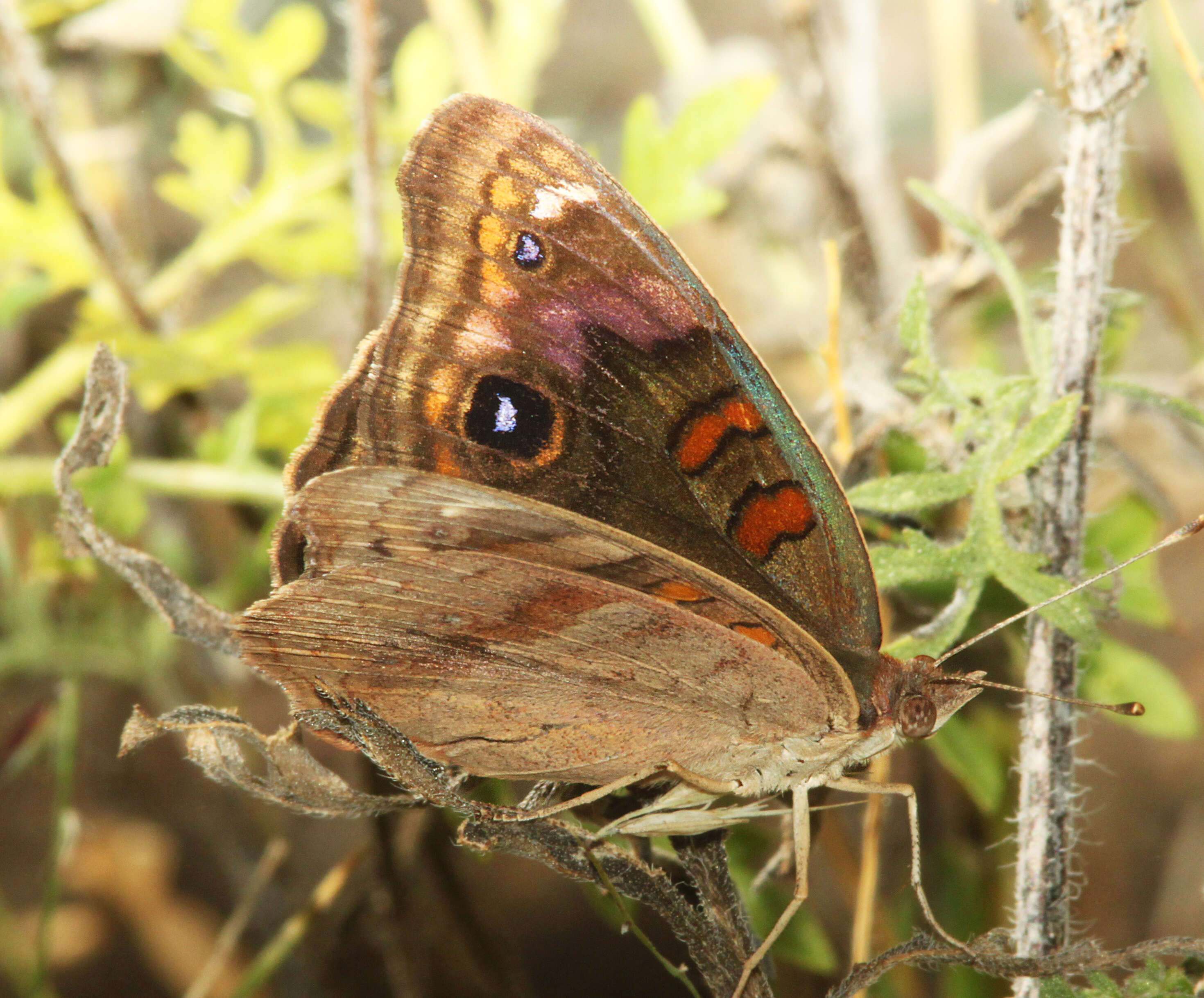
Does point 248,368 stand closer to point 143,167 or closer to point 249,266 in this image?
point 143,167

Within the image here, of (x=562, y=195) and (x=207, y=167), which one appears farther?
(x=207, y=167)

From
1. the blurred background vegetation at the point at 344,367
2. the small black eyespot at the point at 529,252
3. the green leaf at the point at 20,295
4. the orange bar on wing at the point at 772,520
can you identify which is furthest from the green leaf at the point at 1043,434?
the green leaf at the point at 20,295

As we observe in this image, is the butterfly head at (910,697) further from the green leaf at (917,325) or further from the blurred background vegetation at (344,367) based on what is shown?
the green leaf at (917,325)

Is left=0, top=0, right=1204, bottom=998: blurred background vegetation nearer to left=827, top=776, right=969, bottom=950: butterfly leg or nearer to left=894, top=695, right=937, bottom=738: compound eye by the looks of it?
left=894, top=695, right=937, bottom=738: compound eye

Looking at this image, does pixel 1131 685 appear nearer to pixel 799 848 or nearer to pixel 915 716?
pixel 915 716

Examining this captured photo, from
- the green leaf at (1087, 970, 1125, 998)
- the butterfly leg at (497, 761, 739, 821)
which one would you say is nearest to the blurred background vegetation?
the butterfly leg at (497, 761, 739, 821)

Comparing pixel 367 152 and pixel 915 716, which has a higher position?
pixel 367 152

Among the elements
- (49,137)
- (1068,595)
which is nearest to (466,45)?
(49,137)
